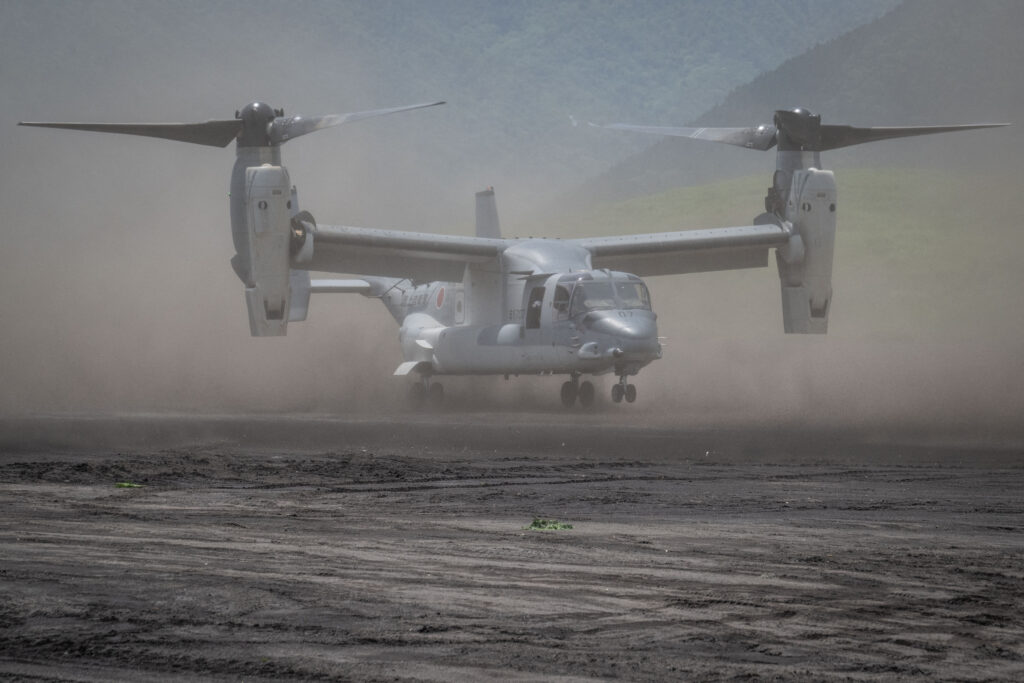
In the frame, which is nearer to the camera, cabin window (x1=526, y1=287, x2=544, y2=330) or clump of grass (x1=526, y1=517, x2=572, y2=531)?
clump of grass (x1=526, y1=517, x2=572, y2=531)

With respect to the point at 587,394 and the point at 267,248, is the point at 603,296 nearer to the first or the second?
the point at 587,394

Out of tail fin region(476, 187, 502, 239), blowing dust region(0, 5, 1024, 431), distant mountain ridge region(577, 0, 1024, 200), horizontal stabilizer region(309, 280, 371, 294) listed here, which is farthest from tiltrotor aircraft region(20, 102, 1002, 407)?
distant mountain ridge region(577, 0, 1024, 200)

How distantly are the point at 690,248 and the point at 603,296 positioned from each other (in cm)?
513

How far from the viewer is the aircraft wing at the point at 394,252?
30.5 meters

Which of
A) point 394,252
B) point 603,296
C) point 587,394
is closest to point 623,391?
point 587,394

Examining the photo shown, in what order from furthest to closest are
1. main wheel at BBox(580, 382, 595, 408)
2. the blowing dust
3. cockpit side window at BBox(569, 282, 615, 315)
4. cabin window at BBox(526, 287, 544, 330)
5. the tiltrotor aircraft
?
the blowing dust → main wheel at BBox(580, 382, 595, 408) → cabin window at BBox(526, 287, 544, 330) → the tiltrotor aircraft → cockpit side window at BBox(569, 282, 615, 315)

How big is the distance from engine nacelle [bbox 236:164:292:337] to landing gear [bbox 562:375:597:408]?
21.5ft

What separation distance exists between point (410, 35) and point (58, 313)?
484 ft

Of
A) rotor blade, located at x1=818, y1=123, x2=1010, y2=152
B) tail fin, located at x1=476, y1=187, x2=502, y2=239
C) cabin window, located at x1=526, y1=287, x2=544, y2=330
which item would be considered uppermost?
rotor blade, located at x1=818, y1=123, x2=1010, y2=152

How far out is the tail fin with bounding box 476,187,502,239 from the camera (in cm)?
3741

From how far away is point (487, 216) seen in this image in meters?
37.5

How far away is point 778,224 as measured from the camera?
107 ft

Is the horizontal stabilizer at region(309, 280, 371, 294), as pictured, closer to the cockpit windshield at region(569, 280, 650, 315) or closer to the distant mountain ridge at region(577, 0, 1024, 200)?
the cockpit windshield at region(569, 280, 650, 315)

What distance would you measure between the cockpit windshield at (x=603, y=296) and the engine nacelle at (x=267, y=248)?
6124 mm
